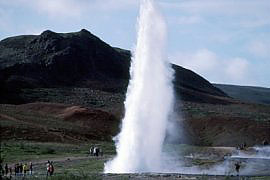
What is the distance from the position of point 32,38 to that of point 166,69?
382ft

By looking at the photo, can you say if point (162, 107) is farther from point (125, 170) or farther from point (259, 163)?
point (259, 163)

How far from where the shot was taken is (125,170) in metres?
33.7

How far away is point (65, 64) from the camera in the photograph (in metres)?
135

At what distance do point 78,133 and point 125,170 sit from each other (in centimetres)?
3721

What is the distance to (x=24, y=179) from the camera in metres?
27.7

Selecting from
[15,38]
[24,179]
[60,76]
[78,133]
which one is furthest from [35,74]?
[24,179]

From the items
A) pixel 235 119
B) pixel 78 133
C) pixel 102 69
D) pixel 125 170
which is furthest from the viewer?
pixel 102 69

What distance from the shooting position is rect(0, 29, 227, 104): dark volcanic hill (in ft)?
398

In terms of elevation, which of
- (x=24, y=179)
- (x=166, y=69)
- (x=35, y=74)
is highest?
(x=35, y=74)

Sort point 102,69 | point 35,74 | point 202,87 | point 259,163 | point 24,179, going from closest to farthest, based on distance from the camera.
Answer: point 24,179
point 259,163
point 35,74
point 102,69
point 202,87

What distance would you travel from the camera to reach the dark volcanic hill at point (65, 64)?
4776 inches

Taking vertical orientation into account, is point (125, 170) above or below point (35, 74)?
below

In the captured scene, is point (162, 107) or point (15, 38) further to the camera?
point (15, 38)

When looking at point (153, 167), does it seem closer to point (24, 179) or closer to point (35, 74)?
point (24, 179)
